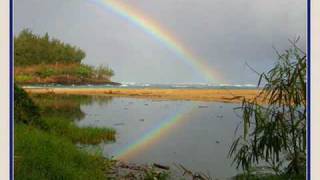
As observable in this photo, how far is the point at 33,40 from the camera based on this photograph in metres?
2.96

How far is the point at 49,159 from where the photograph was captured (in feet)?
9.14

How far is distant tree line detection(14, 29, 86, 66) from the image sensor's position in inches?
115

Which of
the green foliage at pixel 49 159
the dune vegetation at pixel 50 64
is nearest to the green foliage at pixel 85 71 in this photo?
the dune vegetation at pixel 50 64

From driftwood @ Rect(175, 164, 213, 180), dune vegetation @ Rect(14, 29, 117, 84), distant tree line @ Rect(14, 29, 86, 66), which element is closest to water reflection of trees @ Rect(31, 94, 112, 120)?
dune vegetation @ Rect(14, 29, 117, 84)

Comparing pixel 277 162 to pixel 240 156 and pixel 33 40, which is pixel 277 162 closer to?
pixel 240 156

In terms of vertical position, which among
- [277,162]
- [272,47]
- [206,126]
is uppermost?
[272,47]

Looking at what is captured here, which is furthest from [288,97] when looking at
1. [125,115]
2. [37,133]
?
[37,133]

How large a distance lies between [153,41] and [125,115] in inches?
19.7

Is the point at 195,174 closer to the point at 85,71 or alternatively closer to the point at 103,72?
the point at 103,72

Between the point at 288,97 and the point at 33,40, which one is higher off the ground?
the point at 33,40

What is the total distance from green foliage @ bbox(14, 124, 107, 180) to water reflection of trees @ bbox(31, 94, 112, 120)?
15 centimetres

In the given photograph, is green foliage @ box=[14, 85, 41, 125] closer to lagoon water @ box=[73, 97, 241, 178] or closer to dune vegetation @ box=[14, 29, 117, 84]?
dune vegetation @ box=[14, 29, 117, 84]

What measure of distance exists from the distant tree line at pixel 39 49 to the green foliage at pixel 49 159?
0.45 metres

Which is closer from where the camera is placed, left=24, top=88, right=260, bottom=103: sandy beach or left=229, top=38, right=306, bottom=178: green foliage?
left=229, top=38, right=306, bottom=178: green foliage
